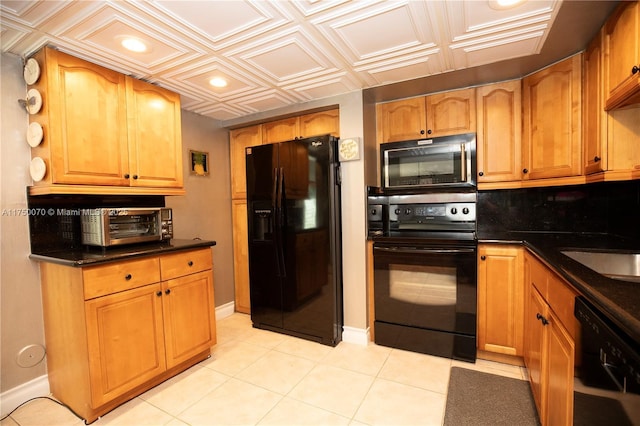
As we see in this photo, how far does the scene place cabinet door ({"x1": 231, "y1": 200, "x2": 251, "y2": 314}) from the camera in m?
3.29

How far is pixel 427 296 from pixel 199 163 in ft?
8.38

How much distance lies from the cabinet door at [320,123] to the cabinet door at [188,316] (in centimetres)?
162

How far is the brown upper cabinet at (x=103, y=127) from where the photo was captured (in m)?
1.74

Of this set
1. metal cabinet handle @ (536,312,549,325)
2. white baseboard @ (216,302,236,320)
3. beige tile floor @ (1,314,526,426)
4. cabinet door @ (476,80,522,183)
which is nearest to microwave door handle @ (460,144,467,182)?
cabinet door @ (476,80,522,183)

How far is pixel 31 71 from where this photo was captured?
5.83 feet

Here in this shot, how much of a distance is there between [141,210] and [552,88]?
3096mm

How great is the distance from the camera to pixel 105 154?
6.42 ft

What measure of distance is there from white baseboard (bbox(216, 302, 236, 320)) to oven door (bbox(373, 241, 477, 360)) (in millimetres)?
1740

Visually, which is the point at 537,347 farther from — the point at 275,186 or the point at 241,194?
the point at 241,194

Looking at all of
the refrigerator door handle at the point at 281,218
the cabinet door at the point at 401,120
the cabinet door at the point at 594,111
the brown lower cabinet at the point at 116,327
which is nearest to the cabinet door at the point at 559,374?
the cabinet door at the point at 594,111

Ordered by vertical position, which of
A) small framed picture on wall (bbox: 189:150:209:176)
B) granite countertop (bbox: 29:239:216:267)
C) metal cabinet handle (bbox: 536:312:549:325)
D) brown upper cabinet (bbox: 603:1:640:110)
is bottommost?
metal cabinet handle (bbox: 536:312:549:325)

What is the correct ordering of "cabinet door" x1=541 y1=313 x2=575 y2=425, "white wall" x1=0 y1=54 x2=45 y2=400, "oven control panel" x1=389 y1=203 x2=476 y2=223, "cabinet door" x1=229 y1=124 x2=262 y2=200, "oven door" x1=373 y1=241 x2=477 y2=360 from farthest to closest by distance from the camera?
1. "cabinet door" x1=229 y1=124 x2=262 y2=200
2. "oven control panel" x1=389 y1=203 x2=476 y2=223
3. "oven door" x1=373 y1=241 x2=477 y2=360
4. "white wall" x1=0 y1=54 x2=45 y2=400
5. "cabinet door" x1=541 y1=313 x2=575 y2=425

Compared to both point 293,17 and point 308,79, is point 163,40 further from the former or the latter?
point 308,79

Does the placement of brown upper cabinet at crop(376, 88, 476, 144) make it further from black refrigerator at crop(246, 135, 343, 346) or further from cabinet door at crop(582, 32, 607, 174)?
cabinet door at crop(582, 32, 607, 174)
